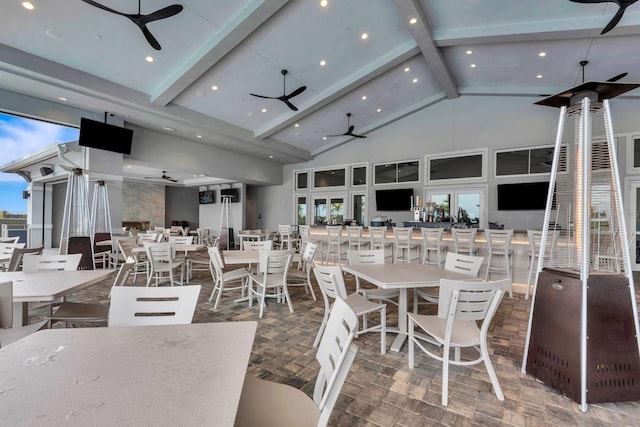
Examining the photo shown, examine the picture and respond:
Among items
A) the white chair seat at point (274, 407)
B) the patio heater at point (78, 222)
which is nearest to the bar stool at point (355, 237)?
the white chair seat at point (274, 407)

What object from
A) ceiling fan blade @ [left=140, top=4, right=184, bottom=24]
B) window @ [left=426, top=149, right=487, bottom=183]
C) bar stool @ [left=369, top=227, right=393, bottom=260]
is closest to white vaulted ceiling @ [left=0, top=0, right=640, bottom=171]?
ceiling fan blade @ [left=140, top=4, right=184, bottom=24]

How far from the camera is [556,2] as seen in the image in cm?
480

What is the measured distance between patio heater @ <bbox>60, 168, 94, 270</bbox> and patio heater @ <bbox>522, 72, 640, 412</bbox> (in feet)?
26.9

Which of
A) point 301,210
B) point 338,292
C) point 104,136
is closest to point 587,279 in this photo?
point 338,292

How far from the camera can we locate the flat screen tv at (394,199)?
30.5 feet

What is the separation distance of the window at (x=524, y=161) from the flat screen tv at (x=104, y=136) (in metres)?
9.80

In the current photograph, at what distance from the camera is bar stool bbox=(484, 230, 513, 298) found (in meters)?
4.80

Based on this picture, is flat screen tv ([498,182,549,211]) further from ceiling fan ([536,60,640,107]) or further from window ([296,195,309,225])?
window ([296,195,309,225])

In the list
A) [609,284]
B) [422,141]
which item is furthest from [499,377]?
[422,141]

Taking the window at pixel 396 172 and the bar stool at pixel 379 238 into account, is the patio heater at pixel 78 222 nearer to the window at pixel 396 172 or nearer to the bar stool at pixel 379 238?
the bar stool at pixel 379 238

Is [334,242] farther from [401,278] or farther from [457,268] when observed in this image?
[401,278]

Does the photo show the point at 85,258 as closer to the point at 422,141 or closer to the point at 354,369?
the point at 354,369

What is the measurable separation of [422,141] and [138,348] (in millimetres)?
9461

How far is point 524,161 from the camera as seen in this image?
770cm
